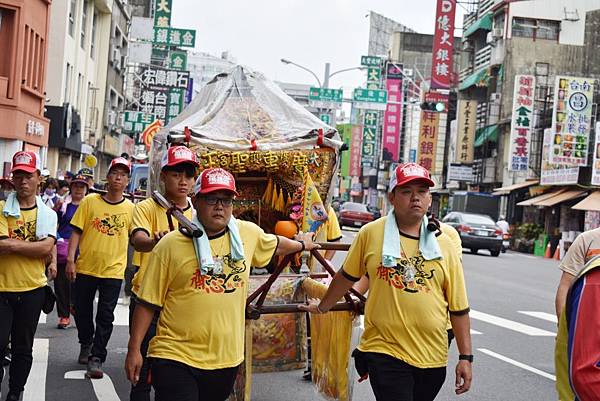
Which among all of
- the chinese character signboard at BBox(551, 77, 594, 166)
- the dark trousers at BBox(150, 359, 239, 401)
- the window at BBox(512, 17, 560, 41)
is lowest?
the dark trousers at BBox(150, 359, 239, 401)

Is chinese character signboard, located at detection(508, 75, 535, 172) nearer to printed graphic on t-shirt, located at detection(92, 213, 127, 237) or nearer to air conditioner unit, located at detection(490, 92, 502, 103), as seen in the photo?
air conditioner unit, located at detection(490, 92, 502, 103)

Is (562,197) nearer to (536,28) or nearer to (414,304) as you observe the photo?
(536,28)

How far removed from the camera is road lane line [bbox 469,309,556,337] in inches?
539

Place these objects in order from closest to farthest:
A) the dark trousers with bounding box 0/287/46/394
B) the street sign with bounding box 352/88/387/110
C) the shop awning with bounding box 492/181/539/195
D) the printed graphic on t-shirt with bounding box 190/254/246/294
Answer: the printed graphic on t-shirt with bounding box 190/254/246/294 → the dark trousers with bounding box 0/287/46/394 → the street sign with bounding box 352/88/387/110 → the shop awning with bounding box 492/181/539/195

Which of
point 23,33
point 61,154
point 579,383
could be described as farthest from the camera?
point 61,154

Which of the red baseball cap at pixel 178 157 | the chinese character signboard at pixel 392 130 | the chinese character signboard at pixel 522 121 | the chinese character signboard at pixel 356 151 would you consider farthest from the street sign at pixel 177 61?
the chinese character signboard at pixel 356 151

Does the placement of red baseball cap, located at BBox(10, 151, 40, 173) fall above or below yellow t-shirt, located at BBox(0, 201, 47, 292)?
above

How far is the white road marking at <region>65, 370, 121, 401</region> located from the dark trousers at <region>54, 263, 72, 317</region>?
9.18ft

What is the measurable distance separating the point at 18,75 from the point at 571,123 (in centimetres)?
2187

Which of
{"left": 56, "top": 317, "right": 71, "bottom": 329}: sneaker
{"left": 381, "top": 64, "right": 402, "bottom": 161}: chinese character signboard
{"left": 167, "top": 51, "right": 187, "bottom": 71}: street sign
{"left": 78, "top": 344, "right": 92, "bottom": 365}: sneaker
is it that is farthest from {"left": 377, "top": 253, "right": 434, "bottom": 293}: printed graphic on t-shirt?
{"left": 381, "top": 64, "right": 402, "bottom": 161}: chinese character signboard

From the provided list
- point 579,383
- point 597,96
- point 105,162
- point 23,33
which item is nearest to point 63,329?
point 579,383

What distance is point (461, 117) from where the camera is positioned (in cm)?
5684

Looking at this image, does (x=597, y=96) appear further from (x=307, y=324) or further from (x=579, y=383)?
(x=579, y=383)

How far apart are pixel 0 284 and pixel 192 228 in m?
2.58
